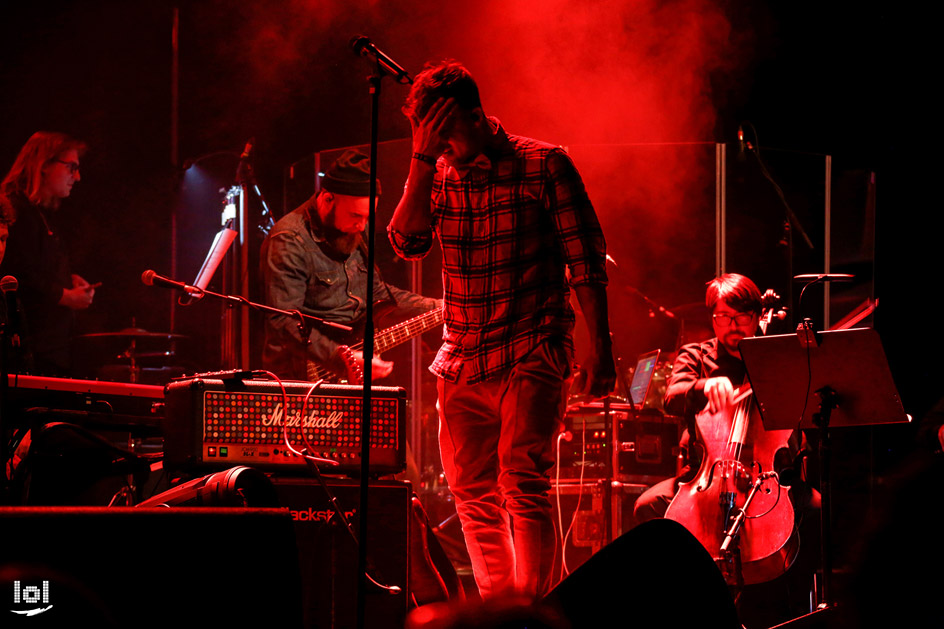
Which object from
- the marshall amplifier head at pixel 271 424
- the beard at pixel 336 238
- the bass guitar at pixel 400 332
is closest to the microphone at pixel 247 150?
the beard at pixel 336 238

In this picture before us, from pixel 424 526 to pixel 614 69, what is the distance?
10.3 feet

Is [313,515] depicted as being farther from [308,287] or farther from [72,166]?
[72,166]

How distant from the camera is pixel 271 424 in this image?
3.05 meters

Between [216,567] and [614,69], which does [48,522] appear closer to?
[216,567]

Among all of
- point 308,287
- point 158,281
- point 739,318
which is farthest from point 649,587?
point 308,287

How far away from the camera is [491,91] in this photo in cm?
514

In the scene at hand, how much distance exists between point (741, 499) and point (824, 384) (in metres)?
0.81

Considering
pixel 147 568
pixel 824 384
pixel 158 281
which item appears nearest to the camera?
pixel 147 568

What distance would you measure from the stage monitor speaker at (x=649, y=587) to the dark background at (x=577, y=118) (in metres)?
3.41

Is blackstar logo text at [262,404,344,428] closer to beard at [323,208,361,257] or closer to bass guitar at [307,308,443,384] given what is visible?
bass guitar at [307,308,443,384]

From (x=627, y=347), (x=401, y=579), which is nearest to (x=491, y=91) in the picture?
(x=627, y=347)

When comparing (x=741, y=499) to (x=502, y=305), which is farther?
(x=741, y=499)

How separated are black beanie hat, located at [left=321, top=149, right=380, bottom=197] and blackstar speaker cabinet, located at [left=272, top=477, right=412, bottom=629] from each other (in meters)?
2.79

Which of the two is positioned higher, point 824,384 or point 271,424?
point 824,384
